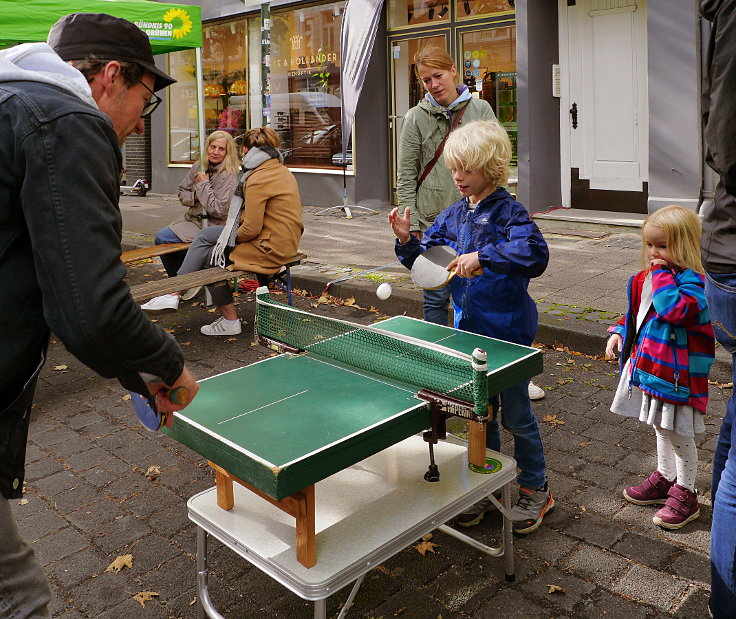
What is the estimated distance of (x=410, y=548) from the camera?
355 cm

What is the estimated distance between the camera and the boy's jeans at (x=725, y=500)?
2.48 m

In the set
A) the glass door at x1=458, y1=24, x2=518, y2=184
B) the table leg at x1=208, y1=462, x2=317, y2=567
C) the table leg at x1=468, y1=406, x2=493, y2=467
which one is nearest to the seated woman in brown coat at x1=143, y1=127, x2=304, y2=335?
the table leg at x1=468, y1=406, x2=493, y2=467

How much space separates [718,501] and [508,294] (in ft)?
4.44

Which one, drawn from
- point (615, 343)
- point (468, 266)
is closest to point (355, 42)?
point (615, 343)

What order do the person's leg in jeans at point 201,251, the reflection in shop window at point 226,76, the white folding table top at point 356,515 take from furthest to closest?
the reflection in shop window at point 226,76 → the person's leg in jeans at point 201,251 → the white folding table top at point 356,515

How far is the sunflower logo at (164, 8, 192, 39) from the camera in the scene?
30.3 ft

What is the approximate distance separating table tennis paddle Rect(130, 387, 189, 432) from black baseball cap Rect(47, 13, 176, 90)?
0.87 m

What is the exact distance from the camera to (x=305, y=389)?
9.74 feet

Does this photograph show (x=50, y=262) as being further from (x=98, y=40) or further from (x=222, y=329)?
(x=222, y=329)

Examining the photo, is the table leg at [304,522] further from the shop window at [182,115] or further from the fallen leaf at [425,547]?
the shop window at [182,115]

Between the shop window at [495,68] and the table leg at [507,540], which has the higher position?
the shop window at [495,68]

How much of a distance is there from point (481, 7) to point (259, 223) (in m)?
6.87

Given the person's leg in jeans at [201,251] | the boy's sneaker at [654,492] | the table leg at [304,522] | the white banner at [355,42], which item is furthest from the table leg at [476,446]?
the white banner at [355,42]

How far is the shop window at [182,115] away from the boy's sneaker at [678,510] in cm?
1525
